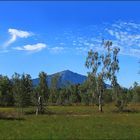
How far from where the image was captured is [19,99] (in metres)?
80.2

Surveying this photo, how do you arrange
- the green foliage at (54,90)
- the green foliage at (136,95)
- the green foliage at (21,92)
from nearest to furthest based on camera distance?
1. the green foliage at (21,92)
2. the green foliage at (136,95)
3. the green foliage at (54,90)

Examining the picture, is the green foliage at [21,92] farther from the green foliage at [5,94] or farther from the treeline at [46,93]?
the green foliage at [5,94]

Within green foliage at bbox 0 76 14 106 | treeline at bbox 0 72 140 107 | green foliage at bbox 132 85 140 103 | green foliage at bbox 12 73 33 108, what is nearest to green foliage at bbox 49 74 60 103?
treeline at bbox 0 72 140 107

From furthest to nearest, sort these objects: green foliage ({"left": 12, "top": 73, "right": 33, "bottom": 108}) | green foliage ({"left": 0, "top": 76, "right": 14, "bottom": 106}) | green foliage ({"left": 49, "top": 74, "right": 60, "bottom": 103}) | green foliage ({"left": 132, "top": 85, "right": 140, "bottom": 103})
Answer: green foliage ({"left": 49, "top": 74, "right": 60, "bottom": 103}), green foliage ({"left": 132, "top": 85, "right": 140, "bottom": 103}), green foliage ({"left": 0, "top": 76, "right": 14, "bottom": 106}), green foliage ({"left": 12, "top": 73, "right": 33, "bottom": 108})

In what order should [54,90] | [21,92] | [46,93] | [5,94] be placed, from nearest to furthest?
[21,92], [5,94], [46,93], [54,90]

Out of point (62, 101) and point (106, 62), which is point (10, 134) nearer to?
point (106, 62)

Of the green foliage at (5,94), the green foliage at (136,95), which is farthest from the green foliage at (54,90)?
the green foliage at (5,94)

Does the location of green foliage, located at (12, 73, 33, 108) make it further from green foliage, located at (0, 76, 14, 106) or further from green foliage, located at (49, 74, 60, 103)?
green foliage, located at (49, 74, 60, 103)

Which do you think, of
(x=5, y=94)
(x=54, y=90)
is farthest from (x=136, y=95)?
(x=5, y=94)

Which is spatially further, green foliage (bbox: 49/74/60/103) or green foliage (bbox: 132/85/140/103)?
green foliage (bbox: 49/74/60/103)

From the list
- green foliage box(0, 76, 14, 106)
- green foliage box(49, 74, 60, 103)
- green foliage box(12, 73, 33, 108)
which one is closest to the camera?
green foliage box(12, 73, 33, 108)

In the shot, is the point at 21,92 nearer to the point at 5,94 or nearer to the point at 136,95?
the point at 5,94

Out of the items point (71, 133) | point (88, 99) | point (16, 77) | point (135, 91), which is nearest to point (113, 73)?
point (16, 77)

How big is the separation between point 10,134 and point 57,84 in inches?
5452
